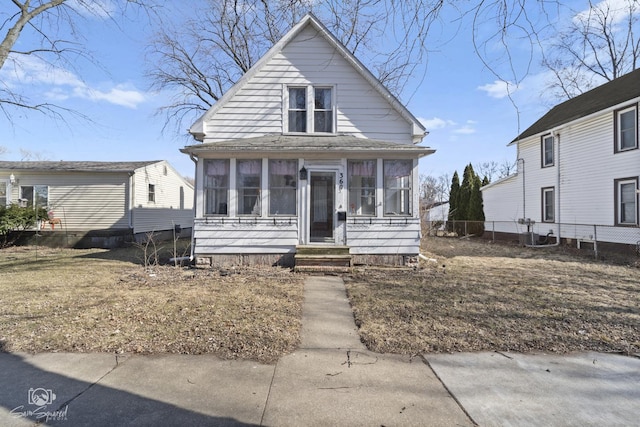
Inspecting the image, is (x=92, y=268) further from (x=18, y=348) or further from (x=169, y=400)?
(x=169, y=400)

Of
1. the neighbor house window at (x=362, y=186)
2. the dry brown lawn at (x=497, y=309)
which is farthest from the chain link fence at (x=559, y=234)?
the neighbor house window at (x=362, y=186)

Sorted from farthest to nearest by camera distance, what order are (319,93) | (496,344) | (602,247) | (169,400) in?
(602,247), (319,93), (496,344), (169,400)

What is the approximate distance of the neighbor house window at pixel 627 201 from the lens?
1188cm

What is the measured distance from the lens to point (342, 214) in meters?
9.39

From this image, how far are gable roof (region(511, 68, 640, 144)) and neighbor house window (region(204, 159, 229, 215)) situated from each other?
33.9 ft

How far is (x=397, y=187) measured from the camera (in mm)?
9594

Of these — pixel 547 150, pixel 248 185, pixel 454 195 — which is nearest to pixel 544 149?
pixel 547 150

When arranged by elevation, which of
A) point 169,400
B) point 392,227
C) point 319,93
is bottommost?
point 169,400

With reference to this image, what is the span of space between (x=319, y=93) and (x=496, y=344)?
8605 millimetres

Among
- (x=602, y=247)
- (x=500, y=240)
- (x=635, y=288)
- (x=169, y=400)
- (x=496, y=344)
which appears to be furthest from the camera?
(x=500, y=240)

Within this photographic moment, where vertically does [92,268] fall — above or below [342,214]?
below

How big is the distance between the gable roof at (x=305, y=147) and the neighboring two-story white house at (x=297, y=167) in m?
0.03

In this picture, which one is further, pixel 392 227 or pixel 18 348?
pixel 392 227

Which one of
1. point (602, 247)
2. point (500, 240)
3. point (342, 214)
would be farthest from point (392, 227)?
point (500, 240)
